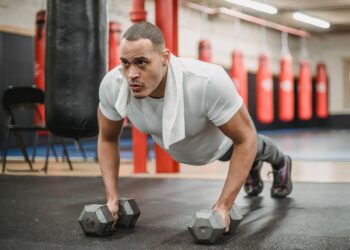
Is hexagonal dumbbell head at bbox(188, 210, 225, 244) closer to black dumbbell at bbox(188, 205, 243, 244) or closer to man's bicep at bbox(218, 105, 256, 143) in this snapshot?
black dumbbell at bbox(188, 205, 243, 244)

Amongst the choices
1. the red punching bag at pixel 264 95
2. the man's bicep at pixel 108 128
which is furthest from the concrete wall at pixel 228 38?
the man's bicep at pixel 108 128

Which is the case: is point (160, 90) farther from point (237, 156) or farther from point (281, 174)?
point (281, 174)

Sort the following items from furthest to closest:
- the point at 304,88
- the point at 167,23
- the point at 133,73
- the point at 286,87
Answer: the point at 304,88 → the point at 286,87 → the point at 167,23 → the point at 133,73

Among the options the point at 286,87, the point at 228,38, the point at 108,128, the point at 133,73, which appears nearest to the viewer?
the point at 133,73

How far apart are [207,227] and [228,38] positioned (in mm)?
10943

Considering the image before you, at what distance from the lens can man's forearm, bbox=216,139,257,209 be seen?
2.08m

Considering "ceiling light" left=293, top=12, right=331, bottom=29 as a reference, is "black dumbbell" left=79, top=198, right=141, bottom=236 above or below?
below

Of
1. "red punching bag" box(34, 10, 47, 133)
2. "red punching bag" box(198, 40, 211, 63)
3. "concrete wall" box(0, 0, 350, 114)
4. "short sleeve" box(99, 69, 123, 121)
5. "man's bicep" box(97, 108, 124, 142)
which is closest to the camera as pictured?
"short sleeve" box(99, 69, 123, 121)

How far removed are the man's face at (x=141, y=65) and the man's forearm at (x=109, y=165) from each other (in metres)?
0.44

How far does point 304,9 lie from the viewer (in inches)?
435

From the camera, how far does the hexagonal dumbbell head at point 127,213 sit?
2326 mm

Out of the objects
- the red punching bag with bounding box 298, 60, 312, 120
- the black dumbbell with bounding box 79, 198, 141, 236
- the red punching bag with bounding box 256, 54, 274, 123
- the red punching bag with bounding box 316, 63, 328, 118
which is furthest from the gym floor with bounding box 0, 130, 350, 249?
the red punching bag with bounding box 316, 63, 328, 118

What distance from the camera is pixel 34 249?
197cm

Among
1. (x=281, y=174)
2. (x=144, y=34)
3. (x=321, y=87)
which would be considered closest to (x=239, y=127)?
(x=144, y=34)
